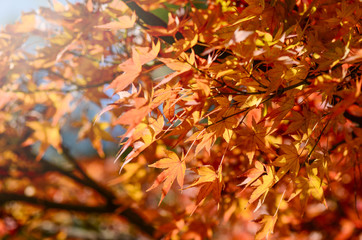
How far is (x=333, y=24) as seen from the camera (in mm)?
590

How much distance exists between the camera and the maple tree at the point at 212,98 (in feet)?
1.77

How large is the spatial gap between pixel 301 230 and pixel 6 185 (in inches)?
92.0

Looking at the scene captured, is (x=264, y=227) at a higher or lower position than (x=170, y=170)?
lower

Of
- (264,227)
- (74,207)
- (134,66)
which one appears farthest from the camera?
(74,207)

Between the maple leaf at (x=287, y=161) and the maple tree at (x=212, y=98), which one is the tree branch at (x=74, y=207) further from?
the maple leaf at (x=287, y=161)

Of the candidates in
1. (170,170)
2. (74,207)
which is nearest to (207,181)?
(170,170)

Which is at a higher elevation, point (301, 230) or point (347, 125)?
point (347, 125)

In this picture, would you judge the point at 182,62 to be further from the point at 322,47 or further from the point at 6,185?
the point at 6,185

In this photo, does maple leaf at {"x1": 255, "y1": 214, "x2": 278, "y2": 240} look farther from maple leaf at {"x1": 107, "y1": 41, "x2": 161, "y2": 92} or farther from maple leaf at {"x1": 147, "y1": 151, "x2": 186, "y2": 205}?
maple leaf at {"x1": 107, "y1": 41, "x2": 161, "y2": 92}

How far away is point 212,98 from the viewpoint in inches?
22.8

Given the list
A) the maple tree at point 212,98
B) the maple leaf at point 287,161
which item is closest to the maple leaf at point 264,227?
the maple tree at point 212,98

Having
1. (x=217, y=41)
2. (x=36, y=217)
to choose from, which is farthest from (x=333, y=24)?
(x=36, y=217)

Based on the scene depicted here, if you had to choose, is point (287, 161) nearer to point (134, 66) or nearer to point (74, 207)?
point (134, 66)

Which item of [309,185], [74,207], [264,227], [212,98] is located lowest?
[74,207]
